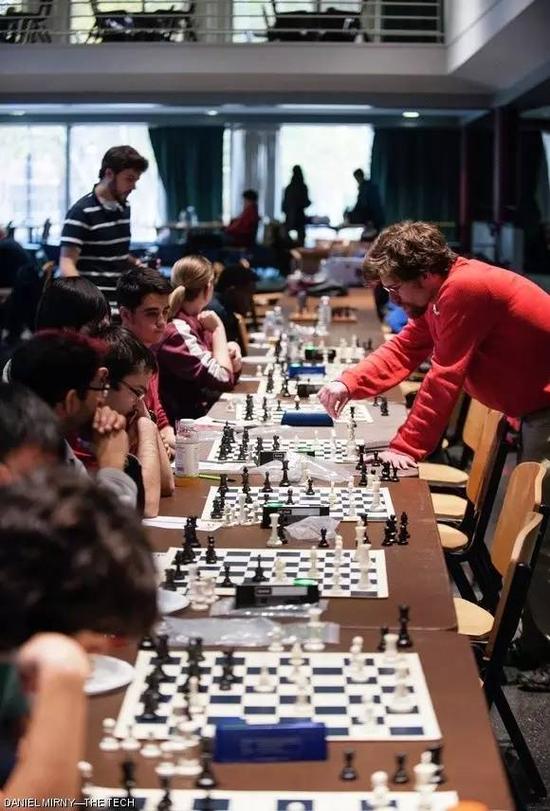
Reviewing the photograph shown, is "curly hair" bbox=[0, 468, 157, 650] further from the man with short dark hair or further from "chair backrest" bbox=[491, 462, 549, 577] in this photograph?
the man with short dark hair

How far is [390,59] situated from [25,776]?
12.8 meters

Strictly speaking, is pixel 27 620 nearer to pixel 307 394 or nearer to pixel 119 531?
pixel 119 531

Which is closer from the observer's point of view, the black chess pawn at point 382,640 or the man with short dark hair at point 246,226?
the black chess pawn at point 382,640

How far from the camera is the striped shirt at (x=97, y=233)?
18.8 ft

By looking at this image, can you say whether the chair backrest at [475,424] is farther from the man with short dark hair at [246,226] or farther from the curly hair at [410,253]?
the man with short dark hair at [246,226]

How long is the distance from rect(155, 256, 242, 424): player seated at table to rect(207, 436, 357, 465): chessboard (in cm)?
107

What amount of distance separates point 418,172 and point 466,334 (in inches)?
645

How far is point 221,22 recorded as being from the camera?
50.2 ft

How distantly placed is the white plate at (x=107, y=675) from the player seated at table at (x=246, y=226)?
1473 centimetres

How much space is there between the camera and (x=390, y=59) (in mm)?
13492

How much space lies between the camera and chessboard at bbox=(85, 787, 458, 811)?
174 centimetres

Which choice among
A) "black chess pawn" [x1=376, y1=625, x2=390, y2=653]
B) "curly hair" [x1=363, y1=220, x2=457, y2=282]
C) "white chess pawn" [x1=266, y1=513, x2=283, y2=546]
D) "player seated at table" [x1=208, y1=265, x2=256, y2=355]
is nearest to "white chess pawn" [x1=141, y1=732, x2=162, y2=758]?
"black chess pawn" [x1=376, y1=625, x2=390, y2=653]

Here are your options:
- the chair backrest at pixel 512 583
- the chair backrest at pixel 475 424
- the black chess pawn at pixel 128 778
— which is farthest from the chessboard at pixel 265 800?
the chair backrest at pixel 475 424

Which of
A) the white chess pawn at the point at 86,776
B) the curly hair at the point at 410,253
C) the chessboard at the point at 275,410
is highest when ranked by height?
the curly hair at the point at 410,253
